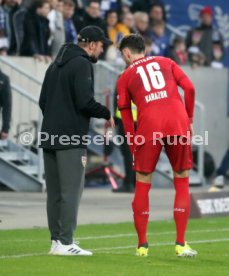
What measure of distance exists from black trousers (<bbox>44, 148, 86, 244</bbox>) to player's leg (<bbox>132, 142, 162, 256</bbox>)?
581 mm

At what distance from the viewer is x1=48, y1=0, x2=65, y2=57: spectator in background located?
2331cm

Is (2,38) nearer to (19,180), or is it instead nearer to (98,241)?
(19,180)

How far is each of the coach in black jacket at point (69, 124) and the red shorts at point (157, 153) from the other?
525mm

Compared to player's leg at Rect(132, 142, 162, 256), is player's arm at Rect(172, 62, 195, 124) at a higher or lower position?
higher

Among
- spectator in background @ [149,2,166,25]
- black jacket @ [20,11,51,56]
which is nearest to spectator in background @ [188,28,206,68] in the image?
spectator in background @ [149,2,166,25]

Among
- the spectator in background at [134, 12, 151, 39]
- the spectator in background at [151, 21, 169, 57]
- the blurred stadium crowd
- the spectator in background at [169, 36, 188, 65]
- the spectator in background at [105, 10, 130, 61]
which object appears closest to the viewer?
the blurred stadium crowd

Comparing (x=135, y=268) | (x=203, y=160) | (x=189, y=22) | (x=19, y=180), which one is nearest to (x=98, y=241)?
(x=135, y=268)

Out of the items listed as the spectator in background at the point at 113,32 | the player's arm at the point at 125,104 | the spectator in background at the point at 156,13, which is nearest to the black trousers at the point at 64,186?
the player's arm at the point at 125,104

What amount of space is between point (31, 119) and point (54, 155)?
10542 millimetres

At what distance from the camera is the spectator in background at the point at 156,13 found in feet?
86.9

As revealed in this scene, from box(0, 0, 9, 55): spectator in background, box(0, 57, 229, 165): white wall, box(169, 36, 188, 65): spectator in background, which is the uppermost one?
box(0, 0, 9, 55): spectator in background

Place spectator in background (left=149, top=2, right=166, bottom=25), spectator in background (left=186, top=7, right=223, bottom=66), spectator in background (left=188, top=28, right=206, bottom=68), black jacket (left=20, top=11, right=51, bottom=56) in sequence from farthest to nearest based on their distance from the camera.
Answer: spectator in background (left=186, top=7, right=223, bottom=66) → spectator in background (left=188, top=28, right=206, bottom=68) → spectator in background (left=149, top=2, right=166, bottom=25) → black jacket (left=20, top=11, right=51, bottom=56)

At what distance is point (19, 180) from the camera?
21094 millimetres

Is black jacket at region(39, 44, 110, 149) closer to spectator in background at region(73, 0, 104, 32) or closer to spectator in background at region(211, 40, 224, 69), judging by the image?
spectator in background at region(73, 0, 104, 32)
